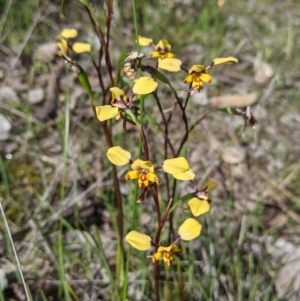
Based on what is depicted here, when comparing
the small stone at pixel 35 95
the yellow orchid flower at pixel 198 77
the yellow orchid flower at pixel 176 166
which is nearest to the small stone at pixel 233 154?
the small stone at pixel 35 95

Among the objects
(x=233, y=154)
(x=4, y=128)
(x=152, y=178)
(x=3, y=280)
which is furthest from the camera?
(x=233, y=154)

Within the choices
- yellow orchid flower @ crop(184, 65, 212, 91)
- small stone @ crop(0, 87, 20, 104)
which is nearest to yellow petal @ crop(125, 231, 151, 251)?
yellow orchid flower @ crop(184, 65, 212, 91)

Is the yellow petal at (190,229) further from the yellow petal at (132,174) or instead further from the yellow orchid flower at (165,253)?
the yellow petal at (132,174)

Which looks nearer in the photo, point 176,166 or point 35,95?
point 176,166

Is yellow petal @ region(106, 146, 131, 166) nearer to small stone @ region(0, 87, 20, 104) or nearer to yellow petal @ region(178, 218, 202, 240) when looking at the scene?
yellow petal @ region(178, 218, 202, 240)

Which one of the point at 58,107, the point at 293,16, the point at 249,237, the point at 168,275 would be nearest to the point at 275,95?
the point at 293,16

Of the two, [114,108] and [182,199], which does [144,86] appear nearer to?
[114,108]


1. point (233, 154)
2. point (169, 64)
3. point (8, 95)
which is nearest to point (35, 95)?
point (8, 95)
